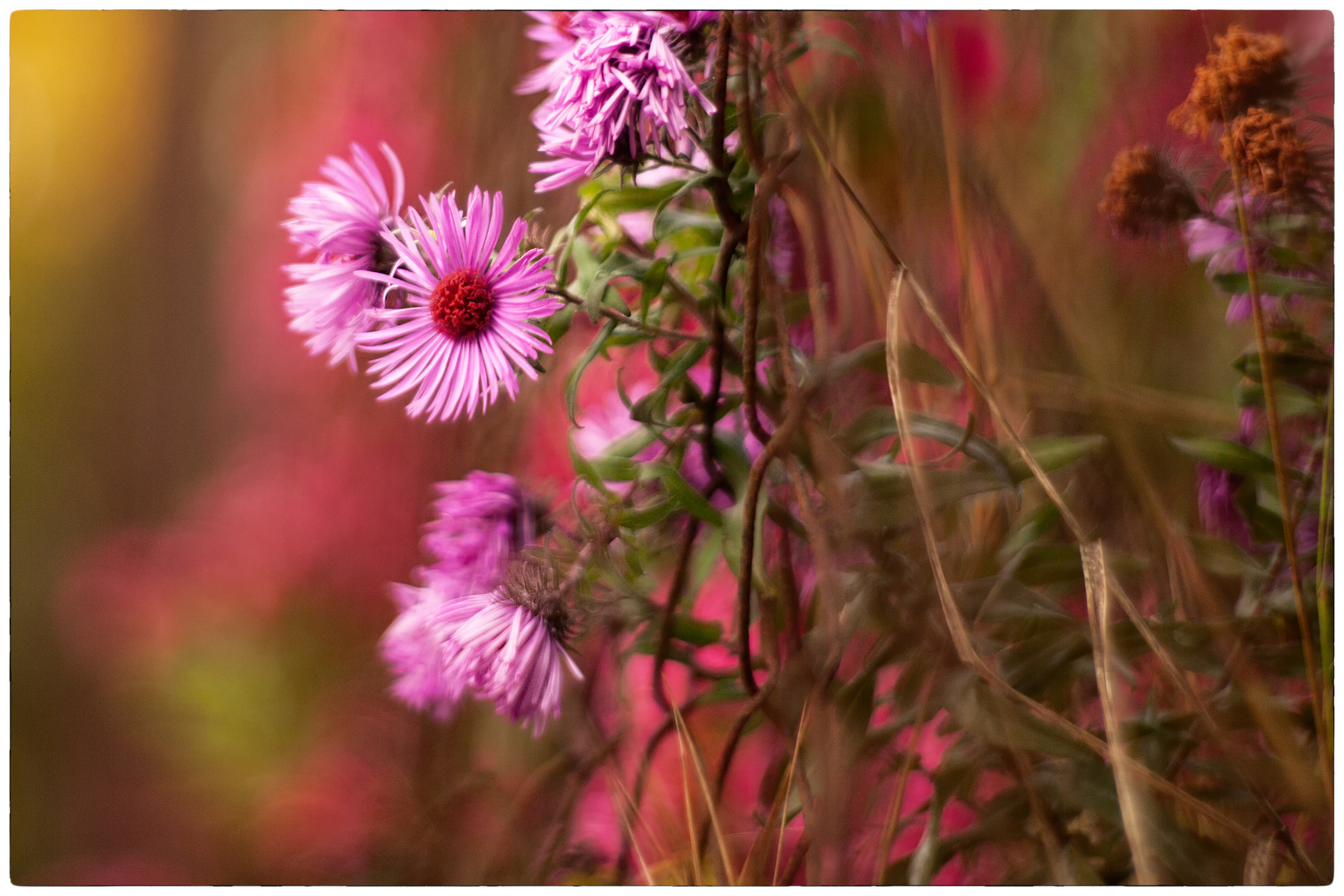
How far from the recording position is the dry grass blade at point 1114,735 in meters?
0.63

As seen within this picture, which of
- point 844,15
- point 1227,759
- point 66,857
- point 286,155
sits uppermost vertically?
point 844,15

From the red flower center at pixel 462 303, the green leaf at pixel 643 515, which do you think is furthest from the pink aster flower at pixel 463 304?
the green leaf at pixel 643 515

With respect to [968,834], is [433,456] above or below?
above

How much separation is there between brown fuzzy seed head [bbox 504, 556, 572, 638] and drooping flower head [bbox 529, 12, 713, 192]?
258 mm

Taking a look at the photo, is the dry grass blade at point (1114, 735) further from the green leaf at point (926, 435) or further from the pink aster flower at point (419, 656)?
the pink aster flower at point (419, 656)

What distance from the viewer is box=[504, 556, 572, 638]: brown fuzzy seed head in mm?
634

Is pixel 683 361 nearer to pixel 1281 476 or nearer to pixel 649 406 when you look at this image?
pixel 649 406

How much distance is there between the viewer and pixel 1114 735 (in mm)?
626

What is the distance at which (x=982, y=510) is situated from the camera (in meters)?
0.68

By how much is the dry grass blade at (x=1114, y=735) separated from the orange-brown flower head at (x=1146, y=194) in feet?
0.77

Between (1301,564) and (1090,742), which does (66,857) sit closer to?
(1090,742)

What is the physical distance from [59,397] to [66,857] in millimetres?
331

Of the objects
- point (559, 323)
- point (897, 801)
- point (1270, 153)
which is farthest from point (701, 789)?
point (1270, 153)

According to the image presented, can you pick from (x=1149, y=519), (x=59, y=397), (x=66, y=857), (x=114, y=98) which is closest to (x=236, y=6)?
(x=114, y=98)
